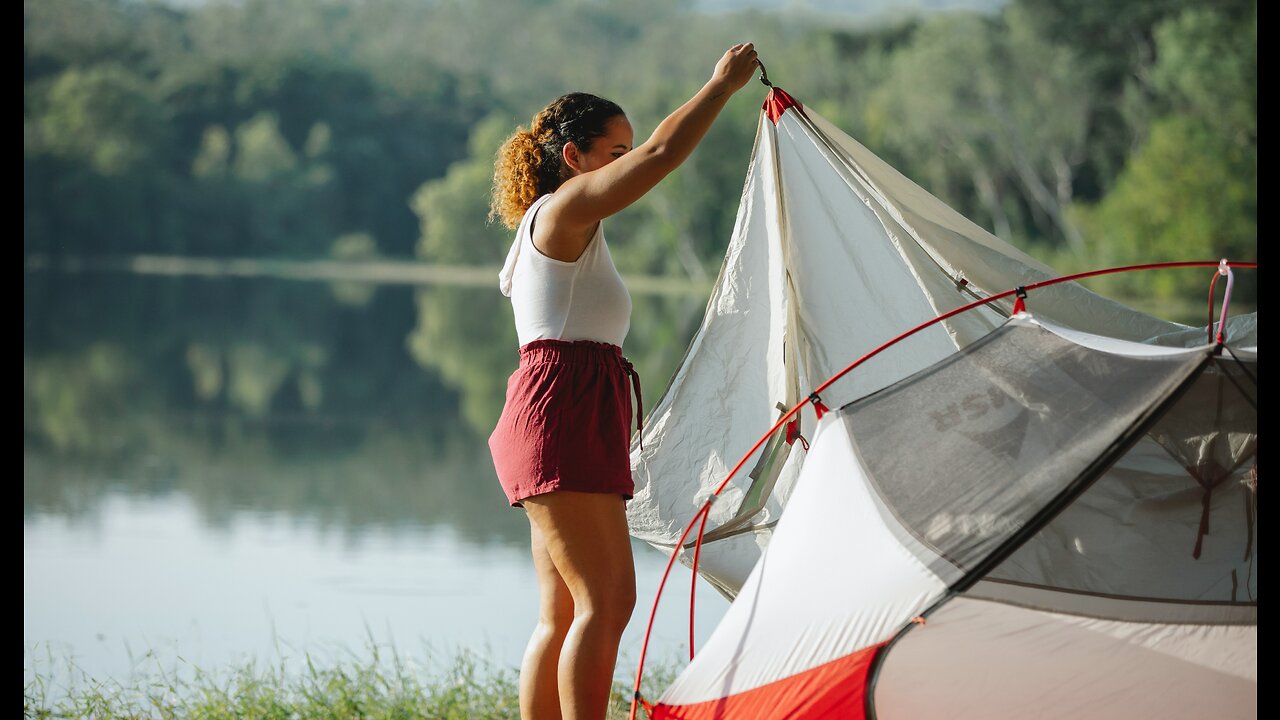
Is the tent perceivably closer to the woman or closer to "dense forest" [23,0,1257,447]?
the woman

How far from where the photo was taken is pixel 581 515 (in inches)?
94.8

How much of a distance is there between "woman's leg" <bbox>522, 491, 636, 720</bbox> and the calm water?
4.60ft

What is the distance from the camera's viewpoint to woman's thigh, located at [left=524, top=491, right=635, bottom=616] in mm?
2398

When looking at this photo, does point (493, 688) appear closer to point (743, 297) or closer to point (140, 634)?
point (743, 297)

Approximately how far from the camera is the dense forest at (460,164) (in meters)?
18.0

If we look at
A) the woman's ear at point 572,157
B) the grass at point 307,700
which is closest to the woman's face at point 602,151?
the woman's ear at point 572,157

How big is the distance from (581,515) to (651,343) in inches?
590

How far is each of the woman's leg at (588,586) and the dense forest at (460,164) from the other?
17.4 feet

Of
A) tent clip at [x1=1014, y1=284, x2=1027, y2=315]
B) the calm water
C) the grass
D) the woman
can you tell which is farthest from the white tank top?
the calm water

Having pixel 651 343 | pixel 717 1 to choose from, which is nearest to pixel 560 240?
pixel 651 343

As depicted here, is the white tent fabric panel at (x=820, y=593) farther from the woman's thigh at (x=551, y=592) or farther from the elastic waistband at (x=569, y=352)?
the elastic waistband at (x=569, y=352)

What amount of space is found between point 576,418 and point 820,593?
0.52 meters

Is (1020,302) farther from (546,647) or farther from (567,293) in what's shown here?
(546,647)

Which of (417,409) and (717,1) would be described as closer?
(417,409)
